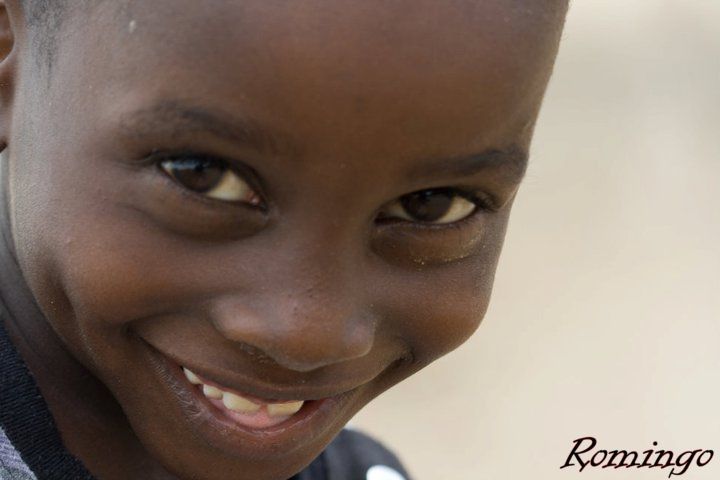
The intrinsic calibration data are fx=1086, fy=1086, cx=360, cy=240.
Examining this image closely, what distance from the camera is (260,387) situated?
65 centimetres

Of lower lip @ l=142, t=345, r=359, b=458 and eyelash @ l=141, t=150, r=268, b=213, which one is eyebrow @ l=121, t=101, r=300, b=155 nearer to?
eyelash @ l=141, t=150, r=268, b=213

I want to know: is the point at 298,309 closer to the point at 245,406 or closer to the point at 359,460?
the point at 245,406

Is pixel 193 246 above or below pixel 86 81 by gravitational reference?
below

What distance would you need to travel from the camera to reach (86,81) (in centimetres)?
61

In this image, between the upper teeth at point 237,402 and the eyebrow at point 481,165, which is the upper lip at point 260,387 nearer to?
the upper teeth at point 237,402

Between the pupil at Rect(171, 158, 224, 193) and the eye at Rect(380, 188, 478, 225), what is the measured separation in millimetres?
99

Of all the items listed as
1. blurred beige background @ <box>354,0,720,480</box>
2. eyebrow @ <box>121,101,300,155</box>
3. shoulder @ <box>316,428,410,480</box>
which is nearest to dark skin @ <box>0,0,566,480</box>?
eyebrow @ <box>121,101,300,155</box>

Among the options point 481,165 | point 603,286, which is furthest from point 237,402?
point 603,286

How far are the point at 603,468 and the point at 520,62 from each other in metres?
0.99

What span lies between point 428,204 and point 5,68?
280 mm

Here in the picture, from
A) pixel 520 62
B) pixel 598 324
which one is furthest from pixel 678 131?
pixel 520 62

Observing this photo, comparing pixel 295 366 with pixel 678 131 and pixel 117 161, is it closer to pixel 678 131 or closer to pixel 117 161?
pixel 117 161

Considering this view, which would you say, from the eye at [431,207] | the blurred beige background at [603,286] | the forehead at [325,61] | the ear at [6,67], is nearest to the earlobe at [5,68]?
the ear at [6,67]

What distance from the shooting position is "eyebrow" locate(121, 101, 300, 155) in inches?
22.2
